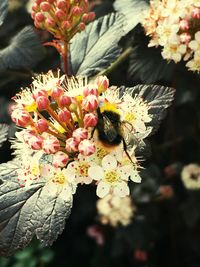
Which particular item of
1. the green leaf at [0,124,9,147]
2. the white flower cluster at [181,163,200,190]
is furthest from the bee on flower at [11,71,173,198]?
the white flower cluster at [181,163,200,190]

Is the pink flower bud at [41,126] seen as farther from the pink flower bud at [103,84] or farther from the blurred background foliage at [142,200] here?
the blurred background foliage at [142,200]

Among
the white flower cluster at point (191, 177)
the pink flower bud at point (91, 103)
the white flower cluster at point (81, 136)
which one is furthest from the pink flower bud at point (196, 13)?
the white flower cluster at point (191, 177)

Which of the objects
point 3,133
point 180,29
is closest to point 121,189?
point 3,133

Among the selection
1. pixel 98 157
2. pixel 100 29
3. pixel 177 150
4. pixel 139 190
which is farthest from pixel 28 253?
pixel 98 157

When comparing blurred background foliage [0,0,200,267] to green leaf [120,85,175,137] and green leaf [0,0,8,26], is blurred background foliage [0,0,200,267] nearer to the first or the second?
green leaf [0,0,8,26]

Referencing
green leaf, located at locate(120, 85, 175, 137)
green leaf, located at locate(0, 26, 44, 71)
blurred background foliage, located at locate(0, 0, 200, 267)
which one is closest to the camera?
green leaf, located at locate(120, 85, 175, 137)

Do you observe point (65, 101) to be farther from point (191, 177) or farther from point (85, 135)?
point (191, 177)
